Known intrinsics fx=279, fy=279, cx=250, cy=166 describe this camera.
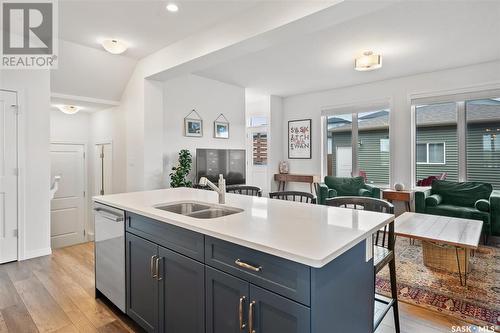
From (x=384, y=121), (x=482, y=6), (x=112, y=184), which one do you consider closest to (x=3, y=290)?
(x=112, y=184)

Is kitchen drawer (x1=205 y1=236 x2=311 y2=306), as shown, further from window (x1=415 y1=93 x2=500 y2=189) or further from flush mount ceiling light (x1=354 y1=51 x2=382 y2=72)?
window (x1=415 y1=93 x2=500 y2=189)

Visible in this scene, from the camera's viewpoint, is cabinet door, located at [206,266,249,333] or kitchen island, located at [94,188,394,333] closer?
kitchen island, located at [94,188,394,333]

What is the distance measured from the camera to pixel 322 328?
1.12 metres

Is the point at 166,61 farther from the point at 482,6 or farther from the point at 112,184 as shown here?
the point at 482,6

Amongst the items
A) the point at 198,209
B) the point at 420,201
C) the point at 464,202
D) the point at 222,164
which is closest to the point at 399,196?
the point at 420,201

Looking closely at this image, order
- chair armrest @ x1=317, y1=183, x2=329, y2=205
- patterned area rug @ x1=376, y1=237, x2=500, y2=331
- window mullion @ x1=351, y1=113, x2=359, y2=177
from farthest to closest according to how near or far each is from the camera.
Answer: window mullion @ x1=351, y1=113, x2=359, y2=177
chair armrest @ x1=317, y1=183, x2=329, y2=205
patterned area rug @ x1=376, y1=237, x2=500, y2=331

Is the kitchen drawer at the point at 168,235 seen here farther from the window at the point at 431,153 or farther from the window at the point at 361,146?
the window at the point at 431,153

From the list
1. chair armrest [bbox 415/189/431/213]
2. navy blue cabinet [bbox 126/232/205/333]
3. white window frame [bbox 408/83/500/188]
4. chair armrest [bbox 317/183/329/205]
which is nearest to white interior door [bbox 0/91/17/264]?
navy blue cabinet [bbox 126/232/205/333]

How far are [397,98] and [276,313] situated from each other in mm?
5359

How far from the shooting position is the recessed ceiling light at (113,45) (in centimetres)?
349

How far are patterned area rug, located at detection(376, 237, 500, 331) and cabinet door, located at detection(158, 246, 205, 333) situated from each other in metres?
1.93

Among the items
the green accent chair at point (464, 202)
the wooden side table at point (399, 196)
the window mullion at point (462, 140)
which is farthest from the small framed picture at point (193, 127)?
the window mullion at point (462, 140)

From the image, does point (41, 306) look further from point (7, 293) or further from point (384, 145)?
point (384, 145)

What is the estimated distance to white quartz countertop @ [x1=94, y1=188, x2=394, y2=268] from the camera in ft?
3.71
